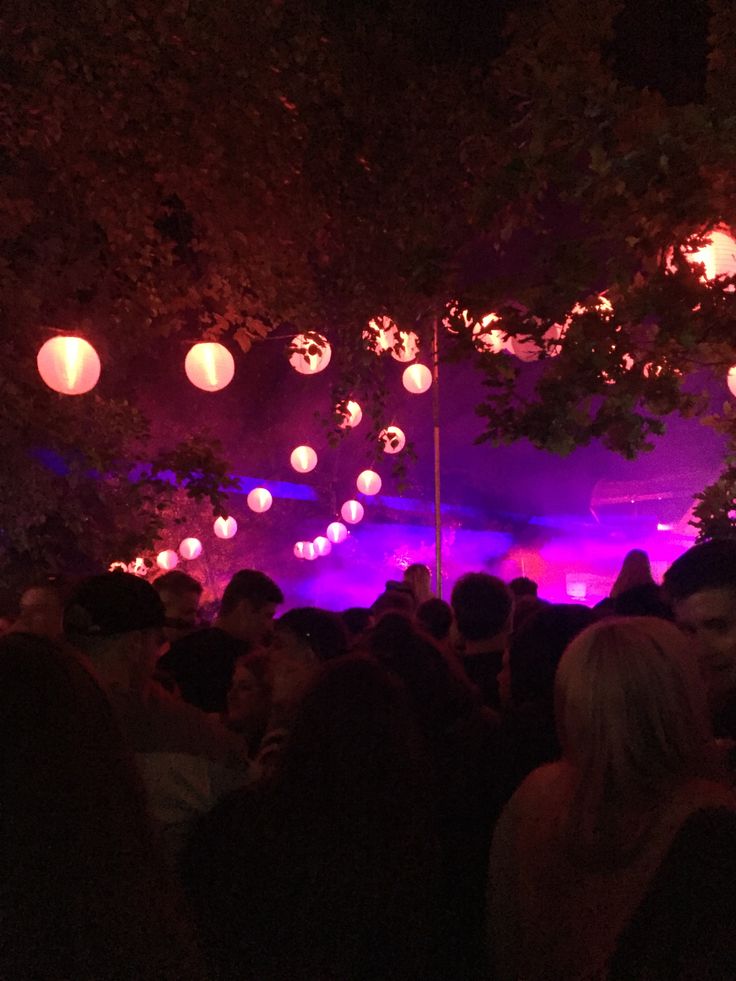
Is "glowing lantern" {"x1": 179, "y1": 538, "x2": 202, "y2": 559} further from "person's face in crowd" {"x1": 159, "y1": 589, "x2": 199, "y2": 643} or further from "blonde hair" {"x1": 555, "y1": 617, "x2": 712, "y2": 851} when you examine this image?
"blonde hair" {"x1": 555, "y1": 617, "x2": 712, "y2": 851}

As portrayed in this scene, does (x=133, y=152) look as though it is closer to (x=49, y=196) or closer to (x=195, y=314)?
(x=49, y=196)

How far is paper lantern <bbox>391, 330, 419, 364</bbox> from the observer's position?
4732 mm

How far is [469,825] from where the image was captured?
6.51 ft

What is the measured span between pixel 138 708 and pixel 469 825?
0.94 meters

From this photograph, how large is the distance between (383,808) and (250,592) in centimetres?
243

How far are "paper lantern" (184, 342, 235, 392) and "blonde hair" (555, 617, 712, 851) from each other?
15.1 ft

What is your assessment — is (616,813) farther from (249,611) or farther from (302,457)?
(302,457)

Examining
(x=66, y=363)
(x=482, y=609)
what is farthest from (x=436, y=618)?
(x=66, y=363)

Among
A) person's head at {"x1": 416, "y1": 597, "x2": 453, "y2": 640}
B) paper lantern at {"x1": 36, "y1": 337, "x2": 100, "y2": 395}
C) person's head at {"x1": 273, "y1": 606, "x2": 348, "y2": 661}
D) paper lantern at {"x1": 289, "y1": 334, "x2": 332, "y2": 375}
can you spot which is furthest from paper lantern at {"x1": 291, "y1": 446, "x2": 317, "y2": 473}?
person's head at {"x1": 273, "y1": 606, "x2": 348, "y2": 661}

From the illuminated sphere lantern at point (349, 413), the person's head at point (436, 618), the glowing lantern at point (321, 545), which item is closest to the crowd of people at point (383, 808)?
the person's head at point (436, 618)

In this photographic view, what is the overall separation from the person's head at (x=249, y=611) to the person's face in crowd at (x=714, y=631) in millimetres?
2035

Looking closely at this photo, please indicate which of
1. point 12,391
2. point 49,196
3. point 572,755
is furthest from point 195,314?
point 572,755

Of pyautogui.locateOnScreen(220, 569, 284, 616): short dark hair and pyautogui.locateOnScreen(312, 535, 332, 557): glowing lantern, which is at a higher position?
pyautogui.locateOnScreen(312, 535, 332, 557): glowing lantern

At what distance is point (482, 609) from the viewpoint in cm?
314
